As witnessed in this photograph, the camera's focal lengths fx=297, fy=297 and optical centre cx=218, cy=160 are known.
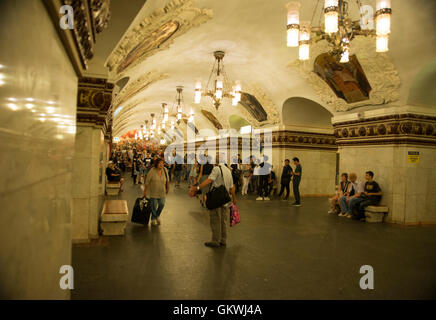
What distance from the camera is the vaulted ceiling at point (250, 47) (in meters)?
6.05

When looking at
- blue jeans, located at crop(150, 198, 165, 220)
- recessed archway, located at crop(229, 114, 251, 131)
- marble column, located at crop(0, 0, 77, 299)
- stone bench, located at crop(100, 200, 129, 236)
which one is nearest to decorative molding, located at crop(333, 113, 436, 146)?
blue jeans, located at crop(150, 198, 165, 220)

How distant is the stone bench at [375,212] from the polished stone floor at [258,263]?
96 cm

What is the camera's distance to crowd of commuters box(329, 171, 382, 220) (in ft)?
27.3

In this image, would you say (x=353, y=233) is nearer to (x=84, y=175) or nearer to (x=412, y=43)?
(x=412, y=43)

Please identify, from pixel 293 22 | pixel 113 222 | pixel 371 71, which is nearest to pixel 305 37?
pixel 293 22

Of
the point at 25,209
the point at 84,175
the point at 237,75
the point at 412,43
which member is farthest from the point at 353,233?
the point at 237,75

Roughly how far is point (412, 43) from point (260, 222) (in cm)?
550

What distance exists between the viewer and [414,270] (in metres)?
4.28

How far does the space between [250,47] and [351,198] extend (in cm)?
548

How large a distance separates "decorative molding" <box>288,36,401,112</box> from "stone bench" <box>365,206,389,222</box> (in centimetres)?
305

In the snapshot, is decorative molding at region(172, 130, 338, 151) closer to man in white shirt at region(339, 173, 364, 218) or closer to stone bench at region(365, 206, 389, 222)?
man in white shirt at region(339, 173, 364, 218)

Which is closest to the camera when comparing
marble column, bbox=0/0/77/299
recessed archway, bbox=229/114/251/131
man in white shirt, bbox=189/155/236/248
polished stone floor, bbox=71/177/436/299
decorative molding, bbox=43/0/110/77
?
marble column, bbox=0/0/77/299

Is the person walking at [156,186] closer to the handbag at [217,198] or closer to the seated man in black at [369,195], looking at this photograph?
the handbag at [217,198]
